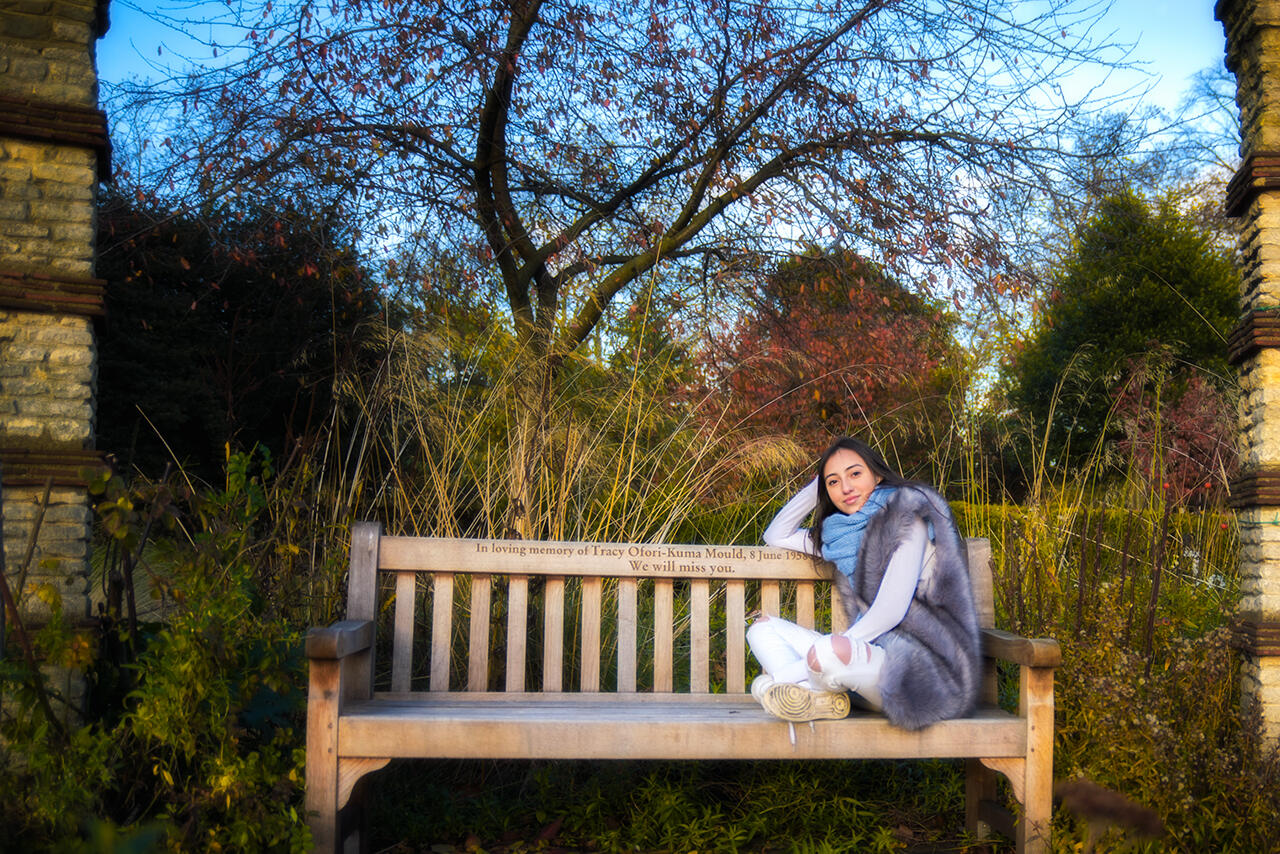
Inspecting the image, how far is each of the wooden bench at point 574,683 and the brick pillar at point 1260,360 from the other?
85cm

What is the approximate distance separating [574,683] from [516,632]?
0.55 m

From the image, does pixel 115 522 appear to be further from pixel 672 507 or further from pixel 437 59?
pixel 437 59

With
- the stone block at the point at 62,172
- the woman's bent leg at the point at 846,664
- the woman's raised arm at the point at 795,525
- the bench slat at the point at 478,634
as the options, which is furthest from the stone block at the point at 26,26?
the woman's bent leg at the point at 846,664

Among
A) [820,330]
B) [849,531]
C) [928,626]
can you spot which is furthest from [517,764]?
[820,330]

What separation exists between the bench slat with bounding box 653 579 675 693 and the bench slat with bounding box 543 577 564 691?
30 cm

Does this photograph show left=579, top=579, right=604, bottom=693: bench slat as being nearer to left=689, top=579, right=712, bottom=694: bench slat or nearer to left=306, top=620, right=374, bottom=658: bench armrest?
left=689, top=579, right=712, bottom=694: bench slat

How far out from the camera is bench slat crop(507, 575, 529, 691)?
295 centimetres

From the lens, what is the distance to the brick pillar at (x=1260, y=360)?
3006 millimetres

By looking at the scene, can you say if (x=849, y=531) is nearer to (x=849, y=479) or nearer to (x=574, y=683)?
(x=849, y=479)

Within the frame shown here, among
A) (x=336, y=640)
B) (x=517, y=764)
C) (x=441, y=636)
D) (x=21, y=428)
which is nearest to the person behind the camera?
(x=336, y=640)

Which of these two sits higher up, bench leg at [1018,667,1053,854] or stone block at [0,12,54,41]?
stone block at [0,12,54,41]

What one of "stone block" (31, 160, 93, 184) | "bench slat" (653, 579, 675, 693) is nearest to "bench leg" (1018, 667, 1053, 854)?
"bench slat" (653, 579, 675, 693)

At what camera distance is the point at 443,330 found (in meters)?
4.50

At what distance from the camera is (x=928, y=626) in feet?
8.69
